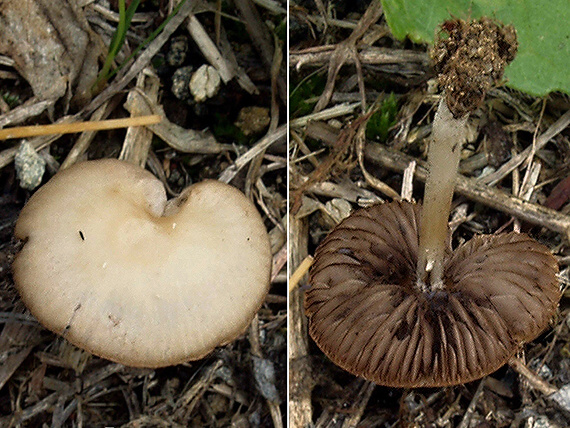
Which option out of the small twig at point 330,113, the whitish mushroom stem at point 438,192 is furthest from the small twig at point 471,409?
the small twig at point 330,113

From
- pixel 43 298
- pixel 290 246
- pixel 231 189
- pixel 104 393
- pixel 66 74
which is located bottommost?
pixel 104 393

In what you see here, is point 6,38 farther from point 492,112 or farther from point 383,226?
point 492,112

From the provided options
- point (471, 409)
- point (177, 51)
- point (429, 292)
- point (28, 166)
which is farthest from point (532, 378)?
point (28, 166)

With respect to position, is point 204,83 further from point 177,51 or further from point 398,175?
point 398,175

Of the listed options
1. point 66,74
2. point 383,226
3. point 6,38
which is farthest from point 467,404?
point 6,38

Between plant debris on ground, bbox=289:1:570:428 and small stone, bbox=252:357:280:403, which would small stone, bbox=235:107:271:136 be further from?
small stone, bbox=252:357:280:403

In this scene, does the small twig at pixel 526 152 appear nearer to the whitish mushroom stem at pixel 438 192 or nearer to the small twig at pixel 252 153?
the whitish mushroom stem at pixel 438 192
